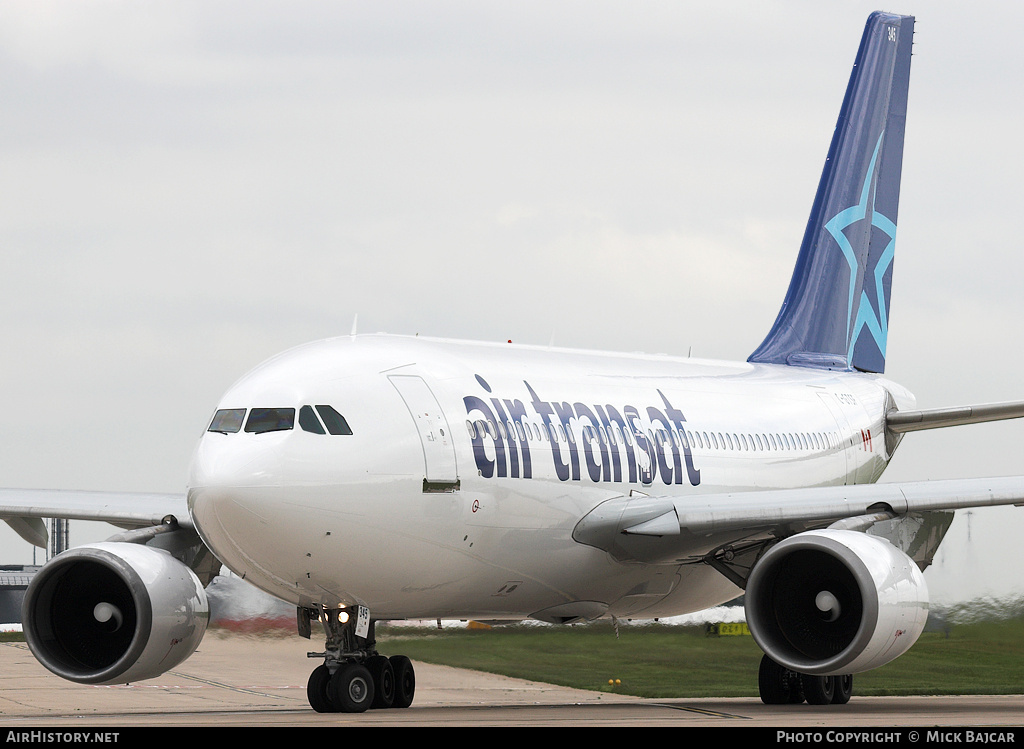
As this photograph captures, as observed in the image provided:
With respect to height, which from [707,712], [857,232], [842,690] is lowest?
[842,690]

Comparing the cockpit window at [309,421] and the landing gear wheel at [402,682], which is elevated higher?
the cockpit window at [309,421]

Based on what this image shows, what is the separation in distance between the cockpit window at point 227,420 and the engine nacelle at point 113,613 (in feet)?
5.96

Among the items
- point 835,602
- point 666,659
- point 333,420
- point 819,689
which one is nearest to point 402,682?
point 333,420

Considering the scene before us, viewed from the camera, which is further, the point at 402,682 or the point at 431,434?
the point at 402,682

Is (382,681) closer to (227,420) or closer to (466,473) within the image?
(466,473)

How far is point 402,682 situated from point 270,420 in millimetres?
3735

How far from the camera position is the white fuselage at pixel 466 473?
13.3m

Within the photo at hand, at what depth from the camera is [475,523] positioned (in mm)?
14594

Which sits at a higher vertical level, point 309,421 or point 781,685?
point 309,421

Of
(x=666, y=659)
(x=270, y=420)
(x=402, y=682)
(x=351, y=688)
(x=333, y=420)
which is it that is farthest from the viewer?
(x=666, y=659)

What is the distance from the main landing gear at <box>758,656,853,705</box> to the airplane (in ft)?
0.08

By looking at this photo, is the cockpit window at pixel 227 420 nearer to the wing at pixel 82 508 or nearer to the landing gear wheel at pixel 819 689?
the wing at pixel 82 508

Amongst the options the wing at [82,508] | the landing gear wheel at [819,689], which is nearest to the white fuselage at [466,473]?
the landing gear wheel at [819,689]

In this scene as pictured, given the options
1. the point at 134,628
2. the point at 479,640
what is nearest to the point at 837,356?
the point at 479,640
